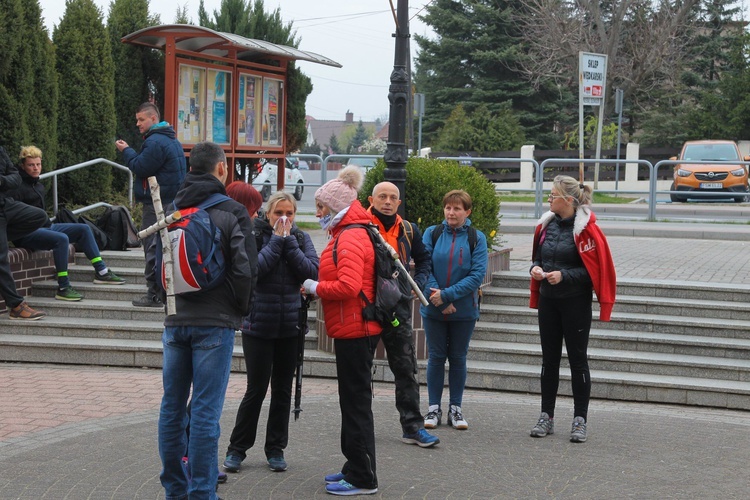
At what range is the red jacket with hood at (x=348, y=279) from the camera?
559 centimetres

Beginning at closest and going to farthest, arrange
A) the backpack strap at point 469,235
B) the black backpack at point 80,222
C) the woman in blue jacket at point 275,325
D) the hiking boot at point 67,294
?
1. the woman in blue jacket at point 275,325
2. the backpack strap at point 469,235
3. the hiking boot at point 67,294
4. the black backpack at point 80,222

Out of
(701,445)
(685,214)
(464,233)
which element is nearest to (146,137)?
(464,233)

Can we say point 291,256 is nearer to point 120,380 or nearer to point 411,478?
point 411,478

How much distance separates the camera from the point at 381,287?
573 cm

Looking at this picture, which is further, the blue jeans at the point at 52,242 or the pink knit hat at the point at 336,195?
the blue jeans at the point at 52,242

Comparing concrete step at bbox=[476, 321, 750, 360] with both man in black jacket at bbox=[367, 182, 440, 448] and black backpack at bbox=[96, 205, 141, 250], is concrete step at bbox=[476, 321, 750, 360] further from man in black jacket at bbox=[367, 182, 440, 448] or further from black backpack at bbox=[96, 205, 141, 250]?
black backpack at bbox=[96, 205, 141, 250]

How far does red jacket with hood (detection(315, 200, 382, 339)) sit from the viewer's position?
5586 millimetres

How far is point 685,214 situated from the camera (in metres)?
19.9

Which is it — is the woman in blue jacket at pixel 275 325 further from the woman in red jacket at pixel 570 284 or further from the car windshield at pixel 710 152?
the car windshield at pixel 710 152

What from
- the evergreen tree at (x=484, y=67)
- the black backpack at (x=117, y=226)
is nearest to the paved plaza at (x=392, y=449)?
the black backpack at (x=117, y=226)

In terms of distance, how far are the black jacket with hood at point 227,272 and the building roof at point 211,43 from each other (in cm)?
743

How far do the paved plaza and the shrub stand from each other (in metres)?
1.86

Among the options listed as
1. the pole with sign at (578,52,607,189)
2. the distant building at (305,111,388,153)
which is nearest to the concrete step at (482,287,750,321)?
the pole with sign at (578,52,607,189)

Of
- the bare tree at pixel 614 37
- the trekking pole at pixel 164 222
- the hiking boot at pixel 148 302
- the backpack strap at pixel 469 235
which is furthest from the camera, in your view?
the bare tree at pixel 614 37
